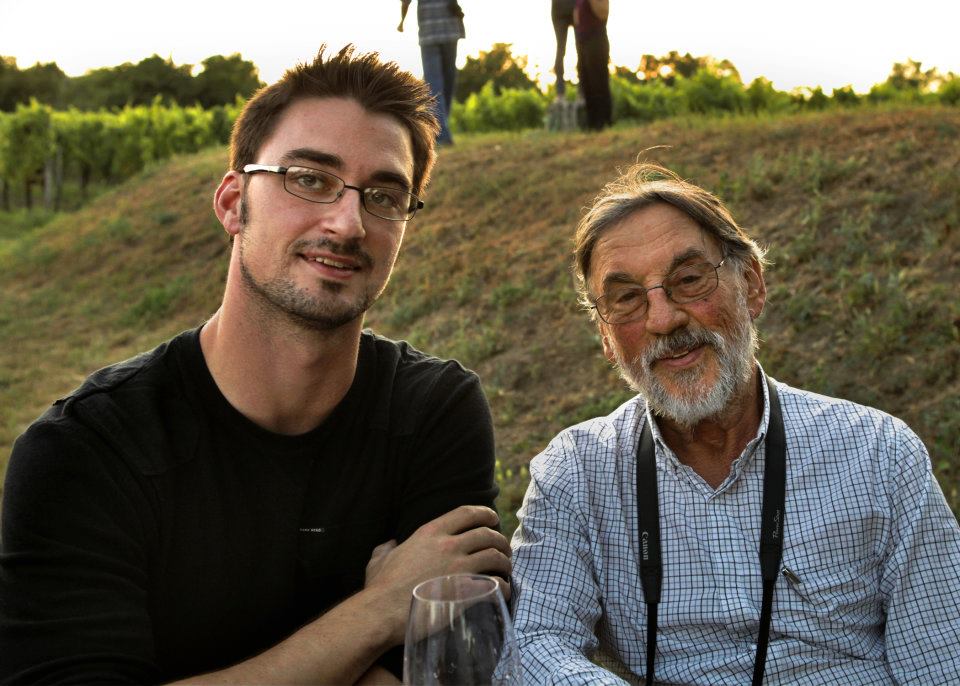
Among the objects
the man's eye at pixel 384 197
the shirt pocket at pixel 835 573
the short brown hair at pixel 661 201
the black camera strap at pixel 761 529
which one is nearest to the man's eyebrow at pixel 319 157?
the man's eye at pixel 384 197

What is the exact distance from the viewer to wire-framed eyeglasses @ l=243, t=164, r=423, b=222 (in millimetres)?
2510

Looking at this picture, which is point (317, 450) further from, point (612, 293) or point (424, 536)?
point (612, 293)

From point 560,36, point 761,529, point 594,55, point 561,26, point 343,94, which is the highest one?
point 561,26

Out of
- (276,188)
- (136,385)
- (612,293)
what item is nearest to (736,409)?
(612,293)

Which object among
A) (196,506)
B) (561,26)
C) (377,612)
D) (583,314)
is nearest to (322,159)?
(196,506)

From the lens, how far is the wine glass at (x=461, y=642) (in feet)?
4.76

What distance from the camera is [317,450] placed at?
2.50m

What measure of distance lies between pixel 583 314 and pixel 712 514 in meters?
4.50

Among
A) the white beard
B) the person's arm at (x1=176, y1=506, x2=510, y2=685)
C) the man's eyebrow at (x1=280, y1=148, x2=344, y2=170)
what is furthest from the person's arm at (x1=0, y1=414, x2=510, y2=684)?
the man's eyebrow at (x1=280, y1=148, x2=344, y2=170)

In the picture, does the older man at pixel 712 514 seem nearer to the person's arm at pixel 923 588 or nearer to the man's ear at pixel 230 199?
the person's arm at pixel 923 588

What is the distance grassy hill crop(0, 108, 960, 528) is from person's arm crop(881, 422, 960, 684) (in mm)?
2165

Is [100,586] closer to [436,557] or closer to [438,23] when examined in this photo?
[436,557]

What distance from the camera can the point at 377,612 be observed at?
215cm

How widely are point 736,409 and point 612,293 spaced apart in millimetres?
496
